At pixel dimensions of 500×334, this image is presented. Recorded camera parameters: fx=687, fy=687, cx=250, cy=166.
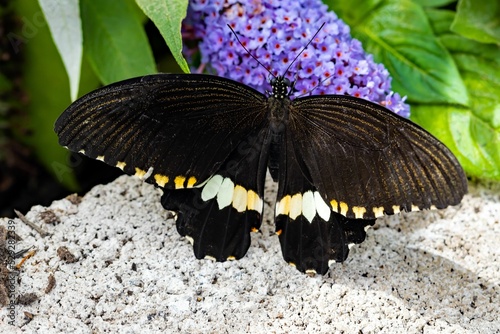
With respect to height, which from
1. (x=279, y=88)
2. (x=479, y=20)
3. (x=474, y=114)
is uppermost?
(x=479, y=20)

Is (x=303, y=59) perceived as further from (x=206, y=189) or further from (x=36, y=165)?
(x=36, y=165)

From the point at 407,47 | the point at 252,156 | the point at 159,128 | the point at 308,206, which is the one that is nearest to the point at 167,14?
the point at 159,128

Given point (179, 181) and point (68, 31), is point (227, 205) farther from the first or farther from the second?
point (68, 31)

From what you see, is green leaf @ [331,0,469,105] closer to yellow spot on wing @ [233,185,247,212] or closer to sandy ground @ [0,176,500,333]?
sandy ground @ [0,176,500,333]

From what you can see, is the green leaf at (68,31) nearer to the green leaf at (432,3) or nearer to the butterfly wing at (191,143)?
the butterfly wing at (191,143)

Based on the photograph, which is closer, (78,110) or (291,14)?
(78,110)

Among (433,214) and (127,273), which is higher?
(433,214)

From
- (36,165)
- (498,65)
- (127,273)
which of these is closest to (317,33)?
(498,65)
